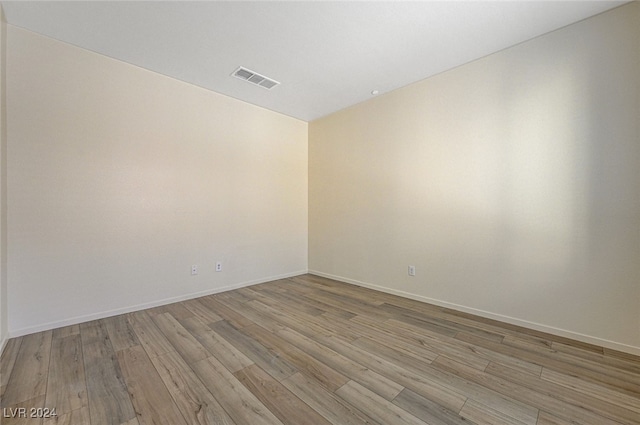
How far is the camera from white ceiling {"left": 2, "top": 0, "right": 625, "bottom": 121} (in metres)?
1.99

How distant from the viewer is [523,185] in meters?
2.40

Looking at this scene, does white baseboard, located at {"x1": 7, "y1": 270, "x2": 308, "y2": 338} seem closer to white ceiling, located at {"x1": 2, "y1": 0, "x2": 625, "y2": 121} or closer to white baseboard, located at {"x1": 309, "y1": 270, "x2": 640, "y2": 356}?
white baseboard, located at {"x1": 309, "y1": 270, "x2": 640, "y2": 356}

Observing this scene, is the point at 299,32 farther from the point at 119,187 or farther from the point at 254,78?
the point at 119,187

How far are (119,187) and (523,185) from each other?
414 centimetres

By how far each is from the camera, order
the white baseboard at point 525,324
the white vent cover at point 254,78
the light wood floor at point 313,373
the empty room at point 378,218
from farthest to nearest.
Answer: the white vent cover at point 254,78 < the white baseboard at point 525,324 < the empty room at point 378,218 < the light wood floor at point 313,373

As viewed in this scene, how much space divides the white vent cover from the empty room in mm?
49

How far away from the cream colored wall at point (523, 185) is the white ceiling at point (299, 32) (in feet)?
1.06

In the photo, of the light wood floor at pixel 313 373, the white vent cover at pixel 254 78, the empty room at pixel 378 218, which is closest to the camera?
the light wood floor at pixel 313 373

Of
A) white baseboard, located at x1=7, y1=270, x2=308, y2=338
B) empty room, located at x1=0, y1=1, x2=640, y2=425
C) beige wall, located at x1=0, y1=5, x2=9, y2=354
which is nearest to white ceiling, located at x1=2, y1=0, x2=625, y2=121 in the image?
empty room, located at x1=0, y1=1, x2=640, y2=425

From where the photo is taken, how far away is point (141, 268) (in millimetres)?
2816

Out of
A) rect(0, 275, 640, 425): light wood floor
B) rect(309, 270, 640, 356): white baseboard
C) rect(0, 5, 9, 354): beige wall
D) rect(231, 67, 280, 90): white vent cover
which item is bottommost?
rect(0, 275, 640, 425): light wood floor

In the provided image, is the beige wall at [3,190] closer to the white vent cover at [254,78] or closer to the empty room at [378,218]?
the empty room at [378,218]

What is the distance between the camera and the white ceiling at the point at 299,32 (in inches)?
78.4

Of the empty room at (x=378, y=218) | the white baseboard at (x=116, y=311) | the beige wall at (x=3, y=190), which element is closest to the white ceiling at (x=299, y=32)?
the empty room at (x=378, y=218)
